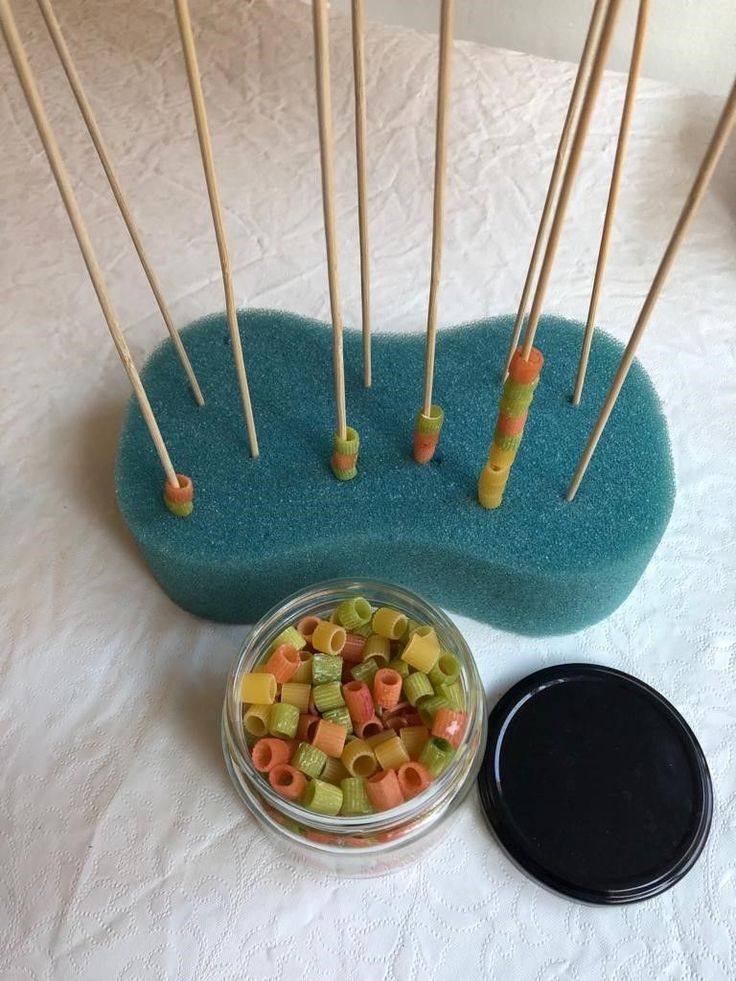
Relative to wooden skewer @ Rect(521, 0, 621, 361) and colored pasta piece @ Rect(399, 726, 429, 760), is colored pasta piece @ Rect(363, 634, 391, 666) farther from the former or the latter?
wooden skewer @ Rect(521, 0, 621, 361)

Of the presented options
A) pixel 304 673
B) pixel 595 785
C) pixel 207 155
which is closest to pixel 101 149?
pixel 207 155

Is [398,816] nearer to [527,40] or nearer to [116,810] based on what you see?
[116,810]

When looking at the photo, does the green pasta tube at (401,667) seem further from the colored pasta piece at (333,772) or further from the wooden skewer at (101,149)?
the wooden skewer at (101,149)

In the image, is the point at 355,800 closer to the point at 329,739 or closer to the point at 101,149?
the point at 329,739

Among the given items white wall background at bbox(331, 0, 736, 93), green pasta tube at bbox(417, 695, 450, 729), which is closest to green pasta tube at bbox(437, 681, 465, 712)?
green pasta tube at bbox(417, 695, 450, 729)

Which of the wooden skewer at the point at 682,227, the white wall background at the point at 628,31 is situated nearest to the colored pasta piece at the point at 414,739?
the wooden skewer at the point at 682,227

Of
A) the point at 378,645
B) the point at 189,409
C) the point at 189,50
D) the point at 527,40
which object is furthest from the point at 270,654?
the point at 527,40
